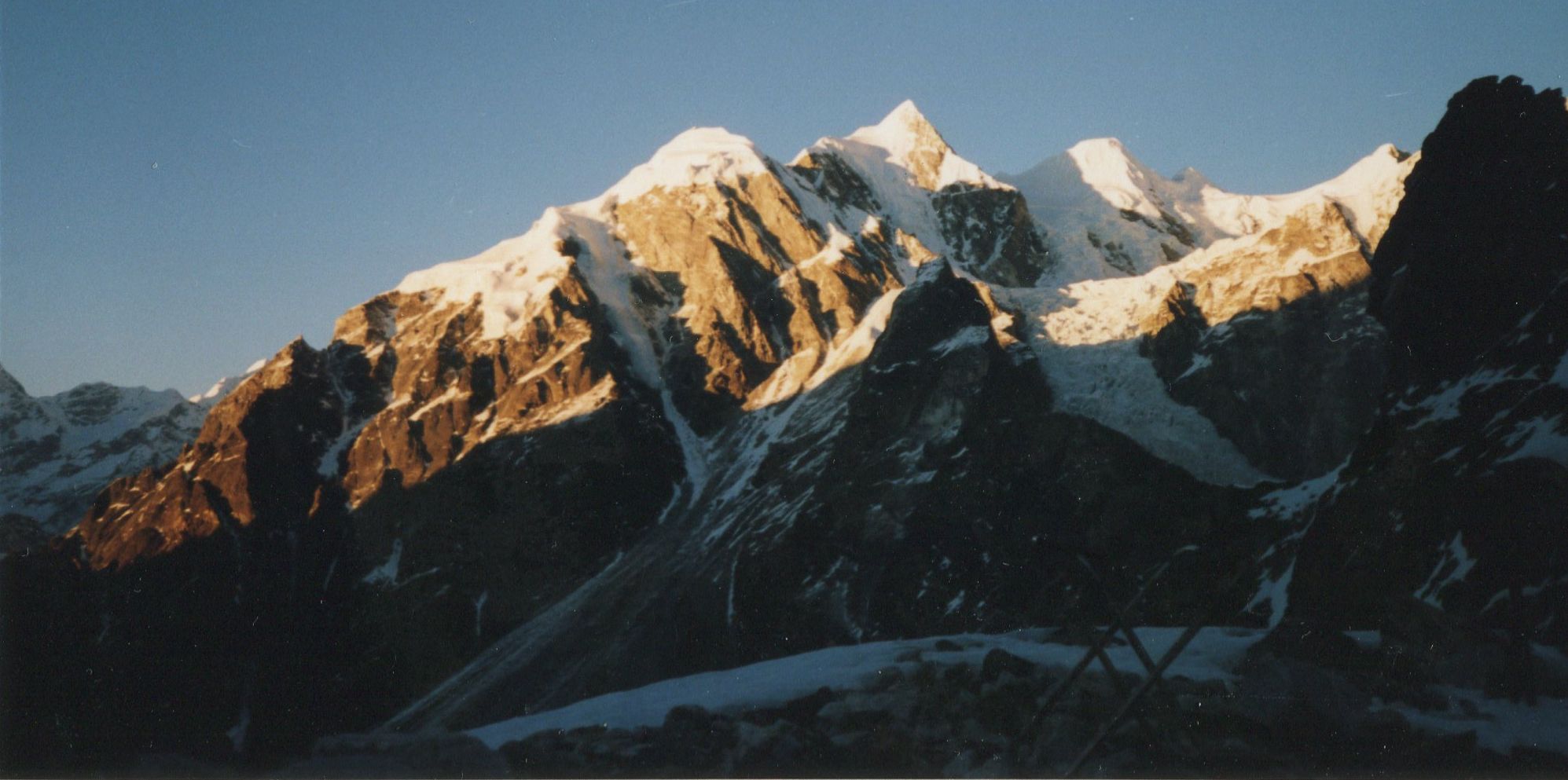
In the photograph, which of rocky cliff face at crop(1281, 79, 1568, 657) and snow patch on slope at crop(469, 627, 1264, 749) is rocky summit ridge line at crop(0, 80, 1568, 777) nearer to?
rocky cliff face at crop(1281, 79, 1568, 657)

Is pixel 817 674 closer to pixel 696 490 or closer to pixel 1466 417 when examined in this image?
pixel 1466 417

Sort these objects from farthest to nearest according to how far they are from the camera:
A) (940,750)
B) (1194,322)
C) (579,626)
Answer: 1. (1194,322)
2. (579,626)
3. (940,750)

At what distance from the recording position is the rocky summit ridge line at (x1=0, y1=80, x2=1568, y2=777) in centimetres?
11875

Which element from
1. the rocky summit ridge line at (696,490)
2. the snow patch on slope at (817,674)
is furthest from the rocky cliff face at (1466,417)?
the snow patch on slope at (817,674)

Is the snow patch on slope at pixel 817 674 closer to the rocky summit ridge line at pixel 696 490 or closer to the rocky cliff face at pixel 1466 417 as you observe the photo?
the rocky cliff face at pixel 1466 417

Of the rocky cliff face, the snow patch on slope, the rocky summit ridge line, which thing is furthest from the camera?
the rocky summit ridge line

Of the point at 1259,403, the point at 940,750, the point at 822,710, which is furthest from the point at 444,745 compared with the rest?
the point at 1259,403

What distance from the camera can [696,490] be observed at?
171 m

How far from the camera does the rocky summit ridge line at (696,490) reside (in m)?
119

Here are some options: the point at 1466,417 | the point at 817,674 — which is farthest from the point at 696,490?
the point at 817,674

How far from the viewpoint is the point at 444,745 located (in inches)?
833

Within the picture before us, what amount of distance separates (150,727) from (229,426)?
199 ft

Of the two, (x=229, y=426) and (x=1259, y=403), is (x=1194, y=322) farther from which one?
(x=229, y=426)

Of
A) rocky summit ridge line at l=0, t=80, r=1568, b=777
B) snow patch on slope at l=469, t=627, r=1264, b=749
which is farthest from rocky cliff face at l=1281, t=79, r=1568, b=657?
snow patch on slope at l=469, t=627, r=1264, b=749
